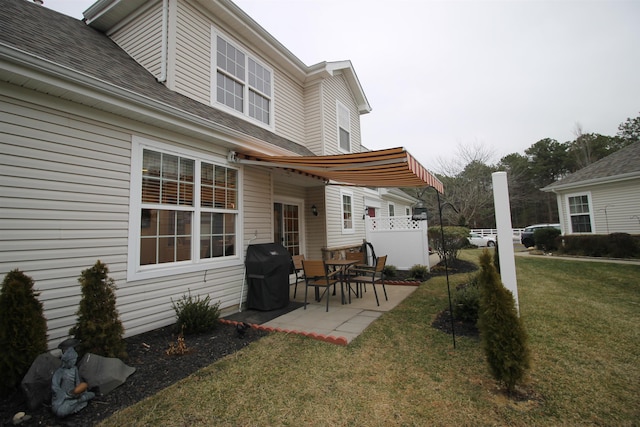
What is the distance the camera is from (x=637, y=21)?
897 centimetres

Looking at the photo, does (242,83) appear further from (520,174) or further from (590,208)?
(520,174)

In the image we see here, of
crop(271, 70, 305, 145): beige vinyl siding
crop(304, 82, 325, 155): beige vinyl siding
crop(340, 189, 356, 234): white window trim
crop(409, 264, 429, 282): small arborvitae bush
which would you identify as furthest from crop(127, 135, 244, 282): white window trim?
crop(409, 264, 429, 282): small arborvitae bush

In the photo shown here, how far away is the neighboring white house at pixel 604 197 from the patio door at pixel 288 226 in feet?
44.8

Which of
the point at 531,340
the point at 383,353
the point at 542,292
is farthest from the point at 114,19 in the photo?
the point at 542,292

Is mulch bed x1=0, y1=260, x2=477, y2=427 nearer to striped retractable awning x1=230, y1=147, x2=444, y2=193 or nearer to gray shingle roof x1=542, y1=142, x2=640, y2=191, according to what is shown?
striped retractable awning x1=230, y1=147, x2=444, y2=193

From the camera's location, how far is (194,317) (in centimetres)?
407

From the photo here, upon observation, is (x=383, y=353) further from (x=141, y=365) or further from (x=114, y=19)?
(x=114, y=19)

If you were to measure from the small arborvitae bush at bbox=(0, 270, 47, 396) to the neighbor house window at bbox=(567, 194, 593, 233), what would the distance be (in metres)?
18.4

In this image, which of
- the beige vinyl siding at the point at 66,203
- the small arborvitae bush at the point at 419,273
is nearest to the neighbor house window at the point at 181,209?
the beige vinyl siding at the point at 66,203

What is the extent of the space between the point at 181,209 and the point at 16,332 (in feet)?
7.99

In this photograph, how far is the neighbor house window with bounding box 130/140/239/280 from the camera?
4.06 metres

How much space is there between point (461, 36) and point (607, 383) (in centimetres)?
1330

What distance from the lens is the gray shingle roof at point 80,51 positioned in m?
3.38

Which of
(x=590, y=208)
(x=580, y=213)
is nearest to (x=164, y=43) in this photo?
(x=590, y=208)
